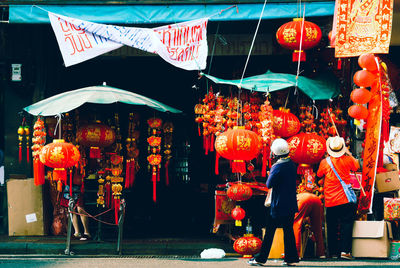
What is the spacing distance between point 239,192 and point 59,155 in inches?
118

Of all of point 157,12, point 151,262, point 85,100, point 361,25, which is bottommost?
point 151,262

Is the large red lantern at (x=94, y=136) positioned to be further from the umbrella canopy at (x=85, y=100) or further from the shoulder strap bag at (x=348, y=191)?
the shoulder strap bag at (x=348, y=191)

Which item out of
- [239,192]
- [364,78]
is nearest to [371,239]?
[239,192]

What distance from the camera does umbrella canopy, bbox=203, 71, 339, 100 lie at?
38.7 ft

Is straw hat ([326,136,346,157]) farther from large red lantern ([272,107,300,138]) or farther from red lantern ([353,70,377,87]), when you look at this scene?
red lantern ([353,70,377,87])

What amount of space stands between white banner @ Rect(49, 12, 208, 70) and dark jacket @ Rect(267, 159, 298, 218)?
9.04 feet

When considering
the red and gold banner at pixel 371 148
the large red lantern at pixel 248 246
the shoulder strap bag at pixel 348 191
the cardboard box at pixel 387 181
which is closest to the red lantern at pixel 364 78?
the red and gold banner at pixel 371 148

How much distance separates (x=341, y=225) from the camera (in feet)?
37.8

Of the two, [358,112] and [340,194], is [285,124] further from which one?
[340,194]

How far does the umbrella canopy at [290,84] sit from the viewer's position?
38.7ft

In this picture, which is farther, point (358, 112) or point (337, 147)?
point (358, 112)

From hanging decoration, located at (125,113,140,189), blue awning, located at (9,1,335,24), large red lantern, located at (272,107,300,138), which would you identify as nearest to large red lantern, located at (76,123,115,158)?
hanging decoration, located at (125,113,140,189)

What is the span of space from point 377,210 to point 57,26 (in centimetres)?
645

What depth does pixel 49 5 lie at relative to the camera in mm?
12758
